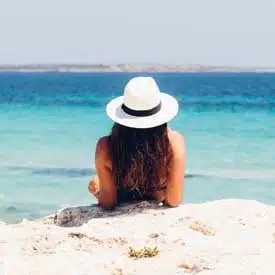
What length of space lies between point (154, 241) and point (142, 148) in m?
0.78

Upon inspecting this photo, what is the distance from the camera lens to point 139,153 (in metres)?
5.04

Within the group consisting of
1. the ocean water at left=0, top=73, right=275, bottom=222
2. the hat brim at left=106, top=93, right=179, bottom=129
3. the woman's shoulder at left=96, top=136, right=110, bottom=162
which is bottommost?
the ocean water at left=0, top=73, right=275, bottom=222

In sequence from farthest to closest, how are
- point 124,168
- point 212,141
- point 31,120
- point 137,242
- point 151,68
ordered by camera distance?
point 151,68 < point 31,120 < point 212,141 < point 124,168 < point 137,242

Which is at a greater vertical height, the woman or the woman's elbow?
the woman

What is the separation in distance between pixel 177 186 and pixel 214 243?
0.82 m

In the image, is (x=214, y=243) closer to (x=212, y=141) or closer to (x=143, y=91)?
(x=143, y=91)

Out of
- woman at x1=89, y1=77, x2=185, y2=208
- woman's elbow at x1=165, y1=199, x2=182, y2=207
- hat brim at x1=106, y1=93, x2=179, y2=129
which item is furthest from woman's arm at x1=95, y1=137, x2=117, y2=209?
woman's elbow at x1=165, y1=199, x2=182, y2=207

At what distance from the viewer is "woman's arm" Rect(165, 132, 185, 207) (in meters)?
5.13

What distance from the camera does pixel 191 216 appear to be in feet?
16.3

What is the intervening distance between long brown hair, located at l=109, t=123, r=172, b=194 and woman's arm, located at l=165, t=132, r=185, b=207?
1.6 inches

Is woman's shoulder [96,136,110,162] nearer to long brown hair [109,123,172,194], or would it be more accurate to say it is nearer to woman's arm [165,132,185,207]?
long brown hair [109,123,172,194]

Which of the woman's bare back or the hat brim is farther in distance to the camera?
the woman's bare back

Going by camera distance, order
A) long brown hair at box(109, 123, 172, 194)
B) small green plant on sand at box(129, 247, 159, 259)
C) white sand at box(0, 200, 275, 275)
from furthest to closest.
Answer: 1. long brown hair at box(109, 123, 172, 194)
2. small green plant on sand at box(129, 247, 159, 259)
3. white sand at box(0, 200, 275, 275)

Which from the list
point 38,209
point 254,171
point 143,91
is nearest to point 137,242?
point 143,91
